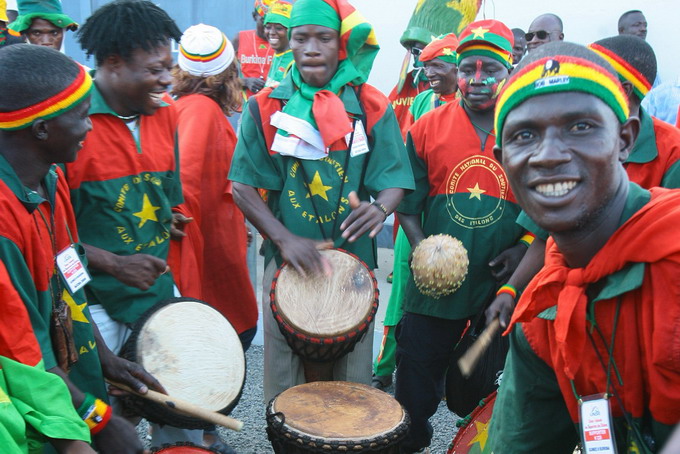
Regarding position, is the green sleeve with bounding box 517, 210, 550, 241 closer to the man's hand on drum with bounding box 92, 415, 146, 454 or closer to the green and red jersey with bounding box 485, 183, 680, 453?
the green and red jersey with bounding box 485, 183, 680, 453

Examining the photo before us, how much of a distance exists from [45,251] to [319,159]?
1.54 metres

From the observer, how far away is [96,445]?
2604 mm

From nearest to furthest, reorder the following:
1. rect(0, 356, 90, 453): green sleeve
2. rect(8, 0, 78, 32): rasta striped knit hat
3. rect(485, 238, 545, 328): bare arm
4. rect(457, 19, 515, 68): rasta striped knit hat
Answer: rect(0, 356, 90, 453): green sleeve
rect(485, 238, 545, 328): bare arm
rect(457, 19, 515, 68): rasta striped knit hat
rect(8, 0, 78, 32): rasta striped knit hat

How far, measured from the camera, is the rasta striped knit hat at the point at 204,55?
4531 millimetres

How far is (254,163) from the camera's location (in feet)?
12.3

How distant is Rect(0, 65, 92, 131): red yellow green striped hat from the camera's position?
2480mm

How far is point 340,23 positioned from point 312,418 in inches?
79.0

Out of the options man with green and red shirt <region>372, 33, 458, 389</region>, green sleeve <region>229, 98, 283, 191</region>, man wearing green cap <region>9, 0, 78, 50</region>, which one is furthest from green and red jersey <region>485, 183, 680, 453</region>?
man wearing green cap <region>9, 0, 78, 50</region>

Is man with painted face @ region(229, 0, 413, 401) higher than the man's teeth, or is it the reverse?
the man's teeth

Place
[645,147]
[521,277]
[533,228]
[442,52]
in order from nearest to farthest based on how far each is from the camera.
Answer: [533,228] → [645,147] → [521,277] → [442,52]

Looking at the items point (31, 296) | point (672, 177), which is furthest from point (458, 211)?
point (31, 296)

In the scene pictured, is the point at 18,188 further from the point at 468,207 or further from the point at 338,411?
the point at 468,207

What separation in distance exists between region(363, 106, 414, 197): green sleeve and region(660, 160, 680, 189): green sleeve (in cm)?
120

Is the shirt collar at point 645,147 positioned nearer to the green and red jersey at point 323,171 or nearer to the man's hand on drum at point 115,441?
the green and red jersey at point 323,171
